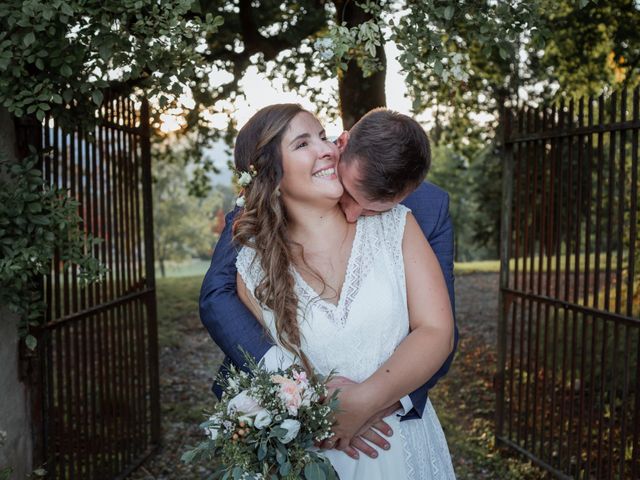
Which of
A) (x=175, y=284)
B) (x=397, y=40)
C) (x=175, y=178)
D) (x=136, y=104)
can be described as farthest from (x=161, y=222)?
(x=397, y=40)

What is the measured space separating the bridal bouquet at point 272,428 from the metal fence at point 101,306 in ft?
7.37

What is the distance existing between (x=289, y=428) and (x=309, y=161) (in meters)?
0.93

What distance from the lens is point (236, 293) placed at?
102 inches

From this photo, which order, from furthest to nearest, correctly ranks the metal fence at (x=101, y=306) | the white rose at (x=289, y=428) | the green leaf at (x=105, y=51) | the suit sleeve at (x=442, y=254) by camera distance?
the metal fence at (x=101, y=306) → the green leaf at (x=105, y=51) → the suit sleeve at (x=442, y=254) → the white rose at (x=289, y=428)

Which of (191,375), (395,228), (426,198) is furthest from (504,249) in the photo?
(191,375)

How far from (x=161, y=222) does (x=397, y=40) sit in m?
26.0

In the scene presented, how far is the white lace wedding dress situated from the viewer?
2363 mm

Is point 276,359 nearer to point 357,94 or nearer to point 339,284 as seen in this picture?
point 339,284

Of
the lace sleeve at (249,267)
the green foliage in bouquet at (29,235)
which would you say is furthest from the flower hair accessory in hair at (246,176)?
the green foliage in bouquet at (29,235)

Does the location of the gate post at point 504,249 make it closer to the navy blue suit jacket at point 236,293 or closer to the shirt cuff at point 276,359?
the navy blue suit jacket at point 236,293

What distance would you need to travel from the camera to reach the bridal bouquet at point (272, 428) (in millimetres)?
1988

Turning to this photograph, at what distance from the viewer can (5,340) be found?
3699 millimetres

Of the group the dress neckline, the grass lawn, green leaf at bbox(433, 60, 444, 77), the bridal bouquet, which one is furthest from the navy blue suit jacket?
the grass lawn

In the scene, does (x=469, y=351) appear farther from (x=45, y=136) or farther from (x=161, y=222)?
(x=161, y=222)
